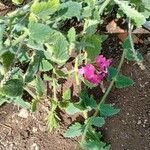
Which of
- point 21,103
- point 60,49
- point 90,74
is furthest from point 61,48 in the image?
point 21,103

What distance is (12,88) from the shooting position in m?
1.35

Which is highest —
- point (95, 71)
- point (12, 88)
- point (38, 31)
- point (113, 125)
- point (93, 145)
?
point (38, 31)

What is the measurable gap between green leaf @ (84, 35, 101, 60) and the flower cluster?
81 mm

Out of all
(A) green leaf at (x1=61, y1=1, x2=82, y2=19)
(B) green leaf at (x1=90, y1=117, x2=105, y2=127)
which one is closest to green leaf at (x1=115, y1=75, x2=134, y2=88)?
(B) green leaf at (x1=90, y1=117, x2=105, y2=127)

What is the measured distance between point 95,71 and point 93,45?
0.14 metres

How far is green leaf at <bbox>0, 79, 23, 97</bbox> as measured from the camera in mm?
1315

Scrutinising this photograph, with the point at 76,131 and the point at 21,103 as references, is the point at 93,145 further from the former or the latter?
the point at 21,103

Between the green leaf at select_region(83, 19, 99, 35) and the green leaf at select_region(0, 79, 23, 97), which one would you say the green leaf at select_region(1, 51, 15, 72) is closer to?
the green leaf at select_region(0, 79, 23, 97)

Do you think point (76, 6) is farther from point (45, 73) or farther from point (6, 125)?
point (6, 125)

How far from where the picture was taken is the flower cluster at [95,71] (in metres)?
1.44

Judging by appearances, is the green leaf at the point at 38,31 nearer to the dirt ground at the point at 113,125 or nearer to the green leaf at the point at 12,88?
the green leaf at the point at 12,88

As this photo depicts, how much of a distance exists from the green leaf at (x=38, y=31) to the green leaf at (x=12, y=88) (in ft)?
0.52

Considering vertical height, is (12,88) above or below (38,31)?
below

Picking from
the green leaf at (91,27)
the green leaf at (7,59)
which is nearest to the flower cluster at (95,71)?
the green leaf at (91,27)
